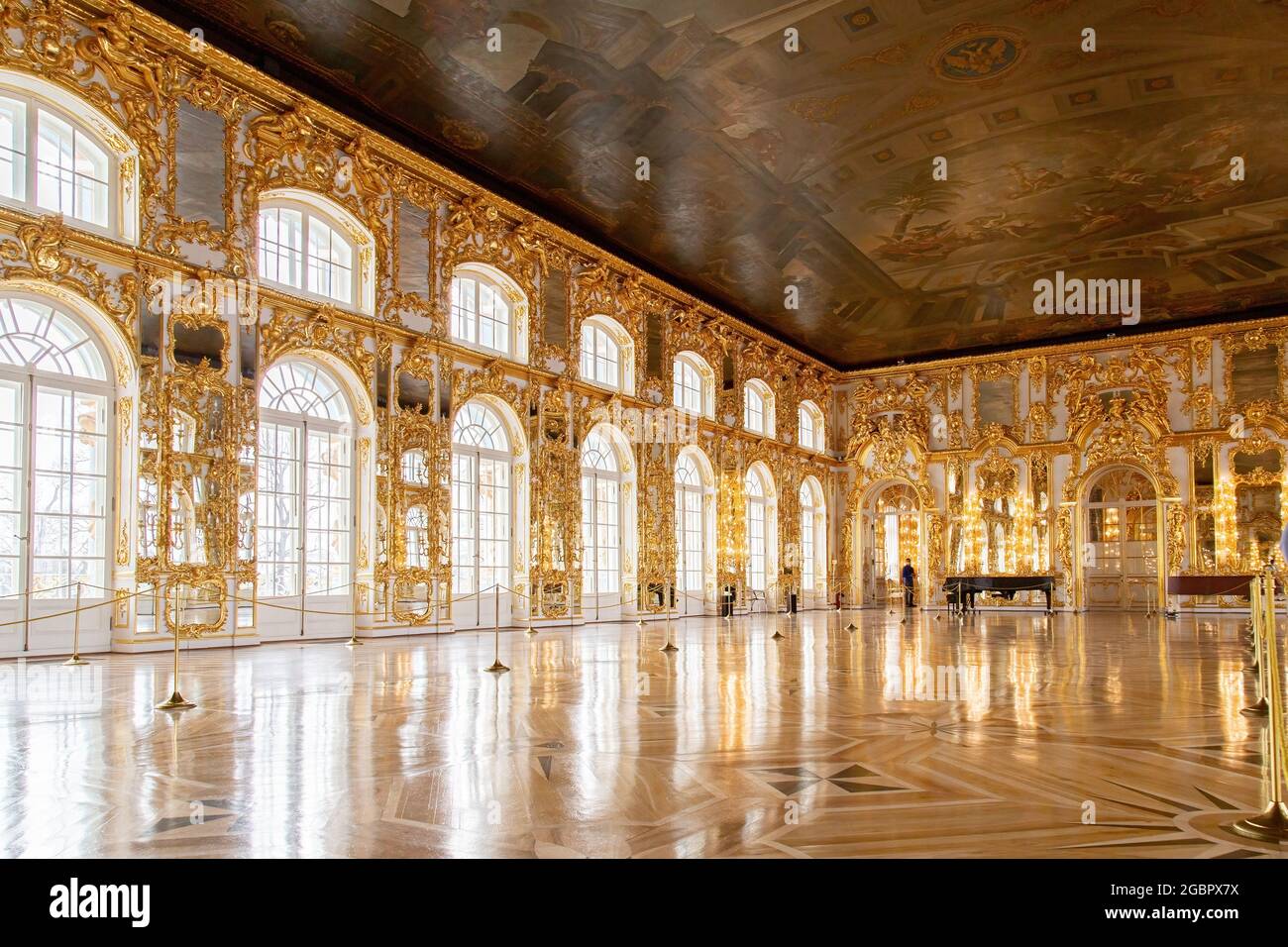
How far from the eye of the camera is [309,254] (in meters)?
14.1

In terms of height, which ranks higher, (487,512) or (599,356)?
(599,356)

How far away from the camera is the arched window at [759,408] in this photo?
26156 millimetres

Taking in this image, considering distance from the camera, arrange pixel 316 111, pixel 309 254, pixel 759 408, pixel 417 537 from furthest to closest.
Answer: pixel 759 408 < pixel 417 537 < pixel 309 254 < pixel 316 111

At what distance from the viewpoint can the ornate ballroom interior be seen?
4141 millimetres

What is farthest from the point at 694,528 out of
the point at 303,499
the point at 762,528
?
the point at 303,499

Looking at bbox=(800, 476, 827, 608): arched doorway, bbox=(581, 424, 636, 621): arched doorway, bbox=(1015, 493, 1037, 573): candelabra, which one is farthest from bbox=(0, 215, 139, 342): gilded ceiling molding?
bbox=(1015, 493, 1037, 573): candelabra

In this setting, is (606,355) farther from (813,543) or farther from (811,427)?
(813,543)

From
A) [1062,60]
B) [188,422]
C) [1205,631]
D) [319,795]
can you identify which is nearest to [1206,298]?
[1205,631]

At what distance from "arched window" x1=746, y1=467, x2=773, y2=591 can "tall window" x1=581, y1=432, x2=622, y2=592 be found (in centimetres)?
613

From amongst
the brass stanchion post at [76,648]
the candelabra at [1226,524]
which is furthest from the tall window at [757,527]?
the brass stanchion post at [76,648]

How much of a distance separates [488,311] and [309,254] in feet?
13.1

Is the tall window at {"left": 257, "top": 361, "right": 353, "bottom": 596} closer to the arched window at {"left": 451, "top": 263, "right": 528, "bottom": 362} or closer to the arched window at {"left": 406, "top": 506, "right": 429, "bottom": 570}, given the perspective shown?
the arched window at {"left": 406, "top": 506, "right": 429, "bottom": 570}

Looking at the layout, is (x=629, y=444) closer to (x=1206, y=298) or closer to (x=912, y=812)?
(x=1206, y=298)
